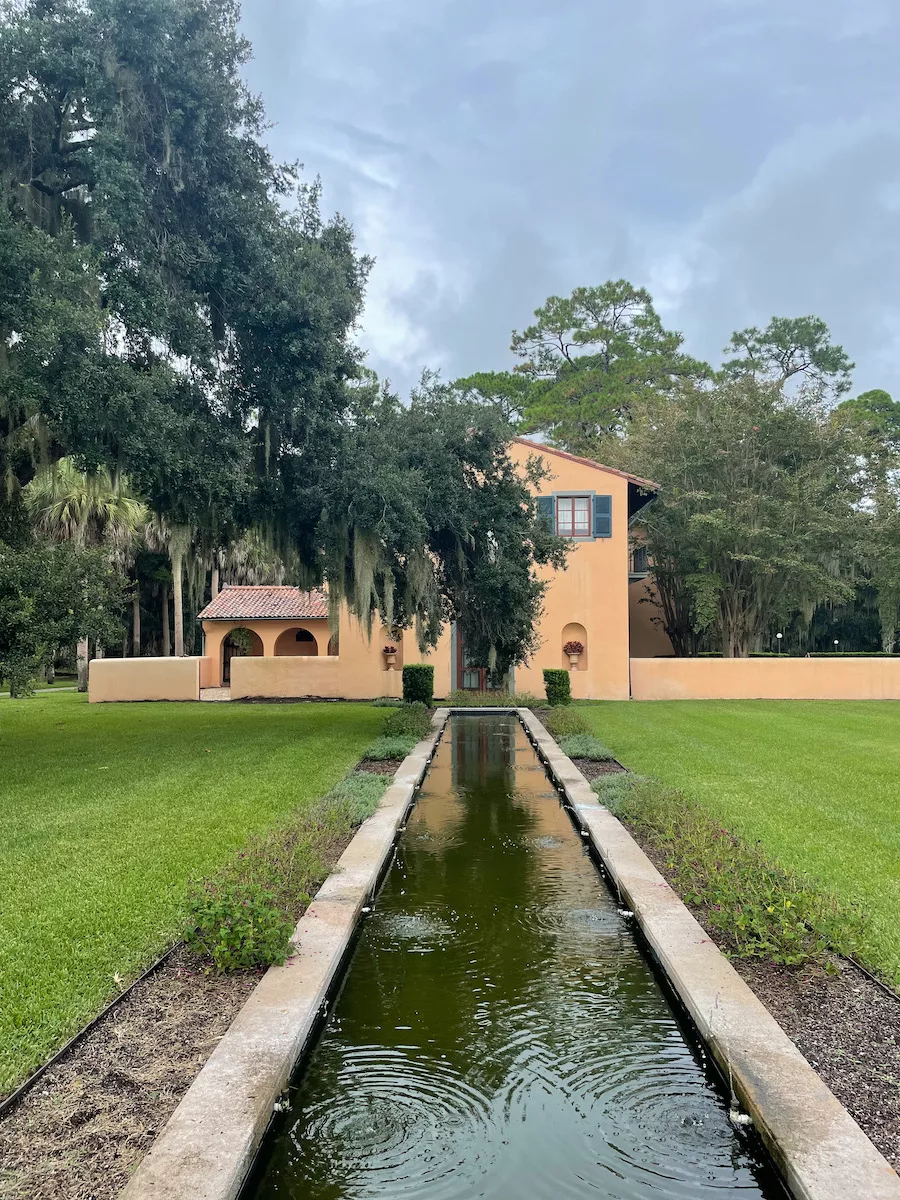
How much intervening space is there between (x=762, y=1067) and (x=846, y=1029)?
65 cm

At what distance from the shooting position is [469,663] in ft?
80.7

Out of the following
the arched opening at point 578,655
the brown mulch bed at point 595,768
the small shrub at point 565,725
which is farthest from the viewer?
the arched opening at point 578,655

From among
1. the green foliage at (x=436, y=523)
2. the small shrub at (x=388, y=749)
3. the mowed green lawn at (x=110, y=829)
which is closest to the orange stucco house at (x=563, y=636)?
the mowed green lawn at (x=110, y=829)

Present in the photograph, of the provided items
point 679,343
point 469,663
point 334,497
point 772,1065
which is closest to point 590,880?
point 772,1065

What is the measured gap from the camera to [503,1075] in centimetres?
348

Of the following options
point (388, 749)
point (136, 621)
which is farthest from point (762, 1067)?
point (136, 621)

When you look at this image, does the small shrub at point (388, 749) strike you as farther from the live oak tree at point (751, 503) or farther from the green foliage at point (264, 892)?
the live oak tree at point (751, 503)

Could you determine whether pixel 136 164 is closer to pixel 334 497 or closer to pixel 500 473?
pixel 334 497

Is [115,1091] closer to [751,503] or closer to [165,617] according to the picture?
[751,503]

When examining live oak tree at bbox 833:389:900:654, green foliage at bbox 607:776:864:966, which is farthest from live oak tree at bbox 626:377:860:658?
green foliage at bbox 607:776:864:966

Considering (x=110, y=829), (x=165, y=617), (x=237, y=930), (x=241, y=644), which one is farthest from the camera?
(x=165, y=617)

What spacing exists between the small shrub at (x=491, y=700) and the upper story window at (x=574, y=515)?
462 cm

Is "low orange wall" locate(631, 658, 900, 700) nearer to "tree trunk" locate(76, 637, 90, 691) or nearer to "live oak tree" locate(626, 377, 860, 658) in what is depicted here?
"live oak tree" locate(626, 377, 860, 658)

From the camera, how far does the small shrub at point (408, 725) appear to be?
1459 centimetres
